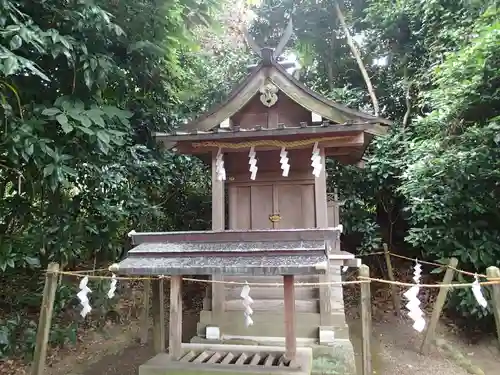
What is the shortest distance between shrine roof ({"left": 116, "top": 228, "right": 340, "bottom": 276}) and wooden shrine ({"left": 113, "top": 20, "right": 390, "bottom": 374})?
0.02 metres

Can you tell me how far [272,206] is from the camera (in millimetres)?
6809

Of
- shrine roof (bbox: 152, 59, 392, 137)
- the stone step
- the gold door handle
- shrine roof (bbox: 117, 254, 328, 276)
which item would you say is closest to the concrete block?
the stone step

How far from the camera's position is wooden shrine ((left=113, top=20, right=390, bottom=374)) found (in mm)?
4805

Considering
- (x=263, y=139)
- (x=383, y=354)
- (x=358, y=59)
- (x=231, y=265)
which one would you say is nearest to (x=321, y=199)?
(x=263, y=139)

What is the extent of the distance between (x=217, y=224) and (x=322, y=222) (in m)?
1.67

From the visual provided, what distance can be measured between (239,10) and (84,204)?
9523 millimetres

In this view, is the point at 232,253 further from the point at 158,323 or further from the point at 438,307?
the point at 438,307

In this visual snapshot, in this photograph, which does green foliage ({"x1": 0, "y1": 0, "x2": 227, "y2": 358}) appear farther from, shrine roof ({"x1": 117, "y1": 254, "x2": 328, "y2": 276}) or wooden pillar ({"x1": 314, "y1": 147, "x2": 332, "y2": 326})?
wooden pillar ({"x1": 314, "y1": 147, "x2": 332, "y2": 326})

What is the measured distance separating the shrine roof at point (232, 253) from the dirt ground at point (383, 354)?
3.08m

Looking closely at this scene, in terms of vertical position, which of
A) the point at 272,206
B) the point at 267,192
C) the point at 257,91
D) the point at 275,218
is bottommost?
the point at 275,218

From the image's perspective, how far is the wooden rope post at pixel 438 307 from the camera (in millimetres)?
6230

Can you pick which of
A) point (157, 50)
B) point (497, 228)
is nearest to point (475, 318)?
point (497, 228)

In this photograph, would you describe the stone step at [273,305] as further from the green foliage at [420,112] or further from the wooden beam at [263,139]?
→ the green foliage at [420,112]

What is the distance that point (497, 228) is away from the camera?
290 inches
